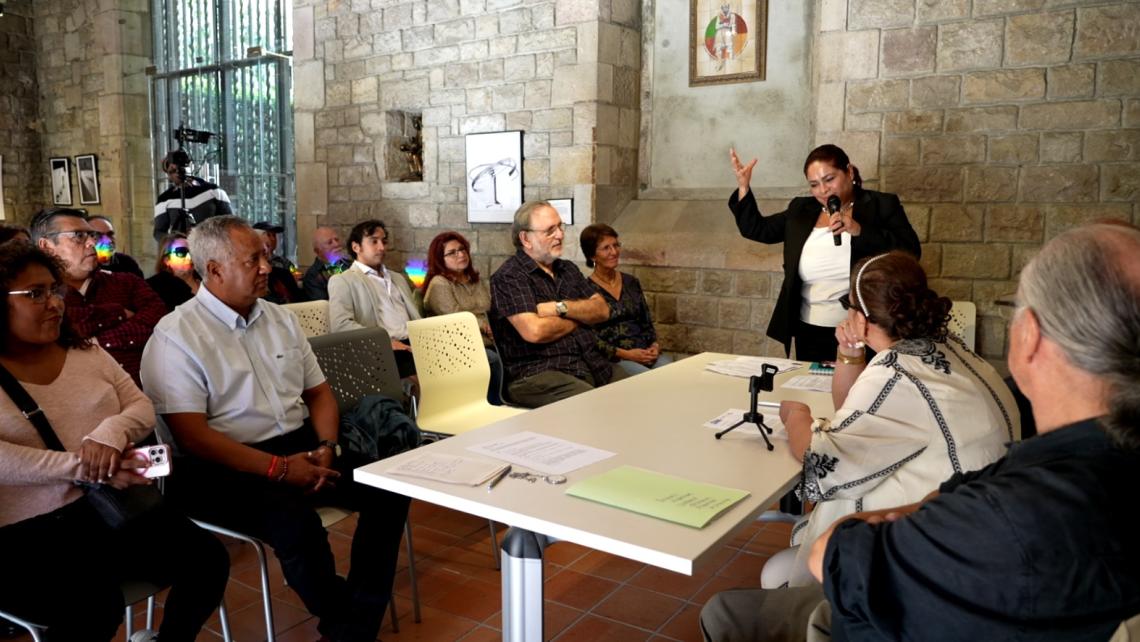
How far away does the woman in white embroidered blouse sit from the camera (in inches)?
62.9

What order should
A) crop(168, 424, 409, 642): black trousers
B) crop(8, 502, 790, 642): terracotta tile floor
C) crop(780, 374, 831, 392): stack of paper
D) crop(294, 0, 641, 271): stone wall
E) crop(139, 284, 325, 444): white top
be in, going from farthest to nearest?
crop(294, 0, 641, 271): stone wall
crop(780, 374, 831, 392): stack of paper
crop(8, 502, 790, 642): terracotta tile floor
crop(139, 284, 325, 444): white top
crop(168, 424, 409, 642): black trousers

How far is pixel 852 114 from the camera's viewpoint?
15.5ft

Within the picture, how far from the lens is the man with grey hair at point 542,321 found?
11.5ft

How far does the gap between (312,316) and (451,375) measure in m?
0.87

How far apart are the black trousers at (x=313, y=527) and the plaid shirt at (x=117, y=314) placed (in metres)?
1.10

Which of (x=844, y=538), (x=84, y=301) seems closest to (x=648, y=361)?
(x=84, y=301)

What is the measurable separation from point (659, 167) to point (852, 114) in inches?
60.5

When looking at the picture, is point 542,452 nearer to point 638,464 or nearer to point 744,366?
point 638,464

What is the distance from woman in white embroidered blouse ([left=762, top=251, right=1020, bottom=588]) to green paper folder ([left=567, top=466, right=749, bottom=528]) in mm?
224

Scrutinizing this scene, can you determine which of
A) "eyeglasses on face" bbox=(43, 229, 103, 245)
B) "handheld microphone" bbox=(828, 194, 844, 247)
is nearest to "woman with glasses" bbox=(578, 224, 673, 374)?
"handheld microphone" bbox=(828, 194, 844, 247)

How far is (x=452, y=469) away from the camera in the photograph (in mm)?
1780

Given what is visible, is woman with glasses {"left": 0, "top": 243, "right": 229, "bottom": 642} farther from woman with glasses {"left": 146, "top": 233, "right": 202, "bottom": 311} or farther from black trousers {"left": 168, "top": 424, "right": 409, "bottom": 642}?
woman with glasses {"left": 146, "top": 233, "right": 202, "bottom": 311}

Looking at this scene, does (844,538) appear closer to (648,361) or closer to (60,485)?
(60,485)

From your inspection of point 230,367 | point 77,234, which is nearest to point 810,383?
point 230,367
